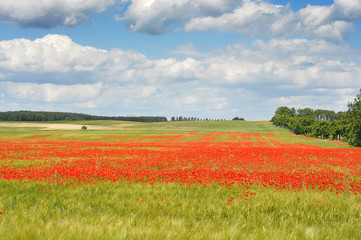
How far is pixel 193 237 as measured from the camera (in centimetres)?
490

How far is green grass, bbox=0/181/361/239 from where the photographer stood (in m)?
6.16

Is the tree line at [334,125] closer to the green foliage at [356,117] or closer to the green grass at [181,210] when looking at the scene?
the green foliage at [356,117]

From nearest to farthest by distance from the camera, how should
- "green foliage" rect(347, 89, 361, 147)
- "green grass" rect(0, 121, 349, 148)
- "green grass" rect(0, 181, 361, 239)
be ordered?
"green grass" rect(0, 181, 361, 239) < "green foliage" rect(347, 89, 361, 147) < "green grass" rect(0, 121, 349, 148)

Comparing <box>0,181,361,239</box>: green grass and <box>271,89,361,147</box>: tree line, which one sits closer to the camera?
<box>0,181,361,239</box>: green grass

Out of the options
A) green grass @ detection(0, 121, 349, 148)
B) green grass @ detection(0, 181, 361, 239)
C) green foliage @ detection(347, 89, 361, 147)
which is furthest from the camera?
green grass @ detection(0, 121, 349, 148)

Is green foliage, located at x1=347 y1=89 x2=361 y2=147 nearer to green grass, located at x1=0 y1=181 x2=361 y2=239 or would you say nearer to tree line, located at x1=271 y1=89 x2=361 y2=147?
tree line, located at x1=271 y1=89 x2=361 y2=147

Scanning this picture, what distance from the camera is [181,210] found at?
8.30 m

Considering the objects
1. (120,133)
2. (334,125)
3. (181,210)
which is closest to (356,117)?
(334,125)

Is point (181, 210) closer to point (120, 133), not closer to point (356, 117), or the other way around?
point (356, 117)

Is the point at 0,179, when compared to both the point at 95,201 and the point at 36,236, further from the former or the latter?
the point at 36,236

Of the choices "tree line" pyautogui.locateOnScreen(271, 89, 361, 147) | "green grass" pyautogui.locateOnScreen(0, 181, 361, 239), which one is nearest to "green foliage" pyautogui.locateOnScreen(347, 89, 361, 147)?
"tree line" pyautogui.locateOnScreen(271, 89, 361, 147)

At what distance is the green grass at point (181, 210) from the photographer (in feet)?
20.2

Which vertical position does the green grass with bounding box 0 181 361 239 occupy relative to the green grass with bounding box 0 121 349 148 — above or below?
above

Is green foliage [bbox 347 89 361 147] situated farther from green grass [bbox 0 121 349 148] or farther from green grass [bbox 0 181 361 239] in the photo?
green grass [bbox 0 181 361 239]
